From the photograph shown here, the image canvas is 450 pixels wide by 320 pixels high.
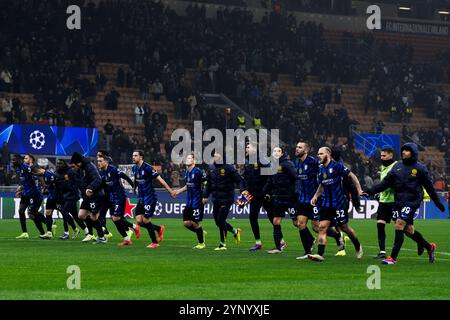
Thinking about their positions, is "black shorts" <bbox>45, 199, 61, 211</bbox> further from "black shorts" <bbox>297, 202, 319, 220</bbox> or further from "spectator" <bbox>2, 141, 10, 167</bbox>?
"spectator" <bbox>2, 141, 10, 167</bbox>

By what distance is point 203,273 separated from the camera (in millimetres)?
18500

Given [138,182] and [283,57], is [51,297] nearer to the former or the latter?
[138,182]

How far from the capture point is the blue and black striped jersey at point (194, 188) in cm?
2603

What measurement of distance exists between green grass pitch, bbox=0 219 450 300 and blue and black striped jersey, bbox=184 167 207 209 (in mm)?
1126

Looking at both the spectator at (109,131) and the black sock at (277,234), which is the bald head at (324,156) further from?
the spectator at (109,131)

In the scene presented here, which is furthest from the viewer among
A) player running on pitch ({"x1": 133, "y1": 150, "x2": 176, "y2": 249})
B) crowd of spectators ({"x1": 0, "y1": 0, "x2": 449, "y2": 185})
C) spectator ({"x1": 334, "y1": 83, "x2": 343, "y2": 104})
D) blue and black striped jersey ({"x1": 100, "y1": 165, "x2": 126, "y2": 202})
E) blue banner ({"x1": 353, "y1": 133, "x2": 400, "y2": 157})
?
spectator ({"x1": 334, "y1": 83, "x2": 343, "y2": 104})

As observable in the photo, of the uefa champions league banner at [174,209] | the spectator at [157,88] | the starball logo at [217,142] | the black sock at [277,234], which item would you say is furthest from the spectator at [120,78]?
the black sock at [277,234]

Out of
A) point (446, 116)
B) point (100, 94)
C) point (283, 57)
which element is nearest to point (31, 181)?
point (100, 94)

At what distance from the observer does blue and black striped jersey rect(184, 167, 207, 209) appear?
2603 cm

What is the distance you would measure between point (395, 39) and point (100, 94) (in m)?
23.9

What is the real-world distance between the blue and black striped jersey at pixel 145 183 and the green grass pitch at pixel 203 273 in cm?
128

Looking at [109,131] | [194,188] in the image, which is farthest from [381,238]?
[109,131]

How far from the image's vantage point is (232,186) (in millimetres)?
26250

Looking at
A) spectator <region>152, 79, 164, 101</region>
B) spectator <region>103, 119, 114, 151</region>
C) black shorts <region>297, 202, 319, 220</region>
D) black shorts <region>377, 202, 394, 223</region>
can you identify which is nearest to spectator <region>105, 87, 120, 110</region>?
spectator <region>152, 79, 164, 101</region>
